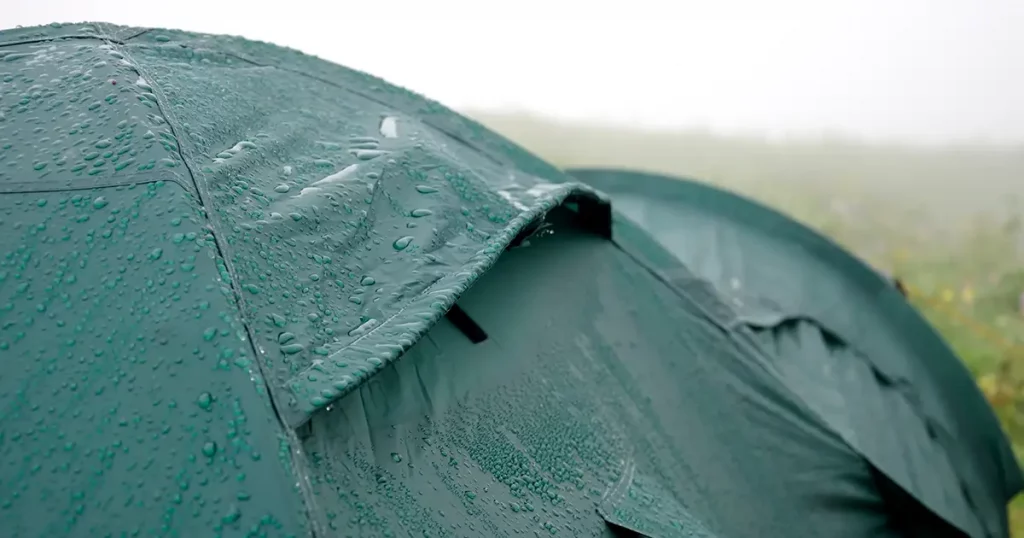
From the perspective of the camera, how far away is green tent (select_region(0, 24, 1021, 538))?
527 millimetres

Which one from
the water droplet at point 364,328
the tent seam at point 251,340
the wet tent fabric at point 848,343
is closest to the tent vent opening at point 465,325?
the water droplet at point 364,328

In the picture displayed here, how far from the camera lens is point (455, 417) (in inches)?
28.0

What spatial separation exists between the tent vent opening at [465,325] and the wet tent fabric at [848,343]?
55 cm

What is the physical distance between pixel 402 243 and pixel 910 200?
4686 mm

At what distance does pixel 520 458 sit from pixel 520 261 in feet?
0.99

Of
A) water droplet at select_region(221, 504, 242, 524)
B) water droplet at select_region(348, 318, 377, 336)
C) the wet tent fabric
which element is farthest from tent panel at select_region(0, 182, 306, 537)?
the wet tent fabric

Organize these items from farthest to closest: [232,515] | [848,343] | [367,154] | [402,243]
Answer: [848,343] → [367,154] → [402,243] → [232,515]

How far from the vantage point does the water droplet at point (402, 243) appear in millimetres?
741

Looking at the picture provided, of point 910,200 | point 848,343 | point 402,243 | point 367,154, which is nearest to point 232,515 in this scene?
point 402,243

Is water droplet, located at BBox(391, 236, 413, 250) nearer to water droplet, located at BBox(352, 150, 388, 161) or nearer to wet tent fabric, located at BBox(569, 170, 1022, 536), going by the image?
water droplet, located at BBox(352, 150, 388, 161)

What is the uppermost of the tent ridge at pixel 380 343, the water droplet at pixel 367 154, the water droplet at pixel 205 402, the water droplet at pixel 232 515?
the water droplet at pixel 367 154

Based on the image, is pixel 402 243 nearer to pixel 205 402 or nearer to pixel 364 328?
pixel 364 328

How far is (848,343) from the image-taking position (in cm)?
156

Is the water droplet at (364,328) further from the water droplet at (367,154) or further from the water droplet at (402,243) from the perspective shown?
the water droplet at (367,154)
